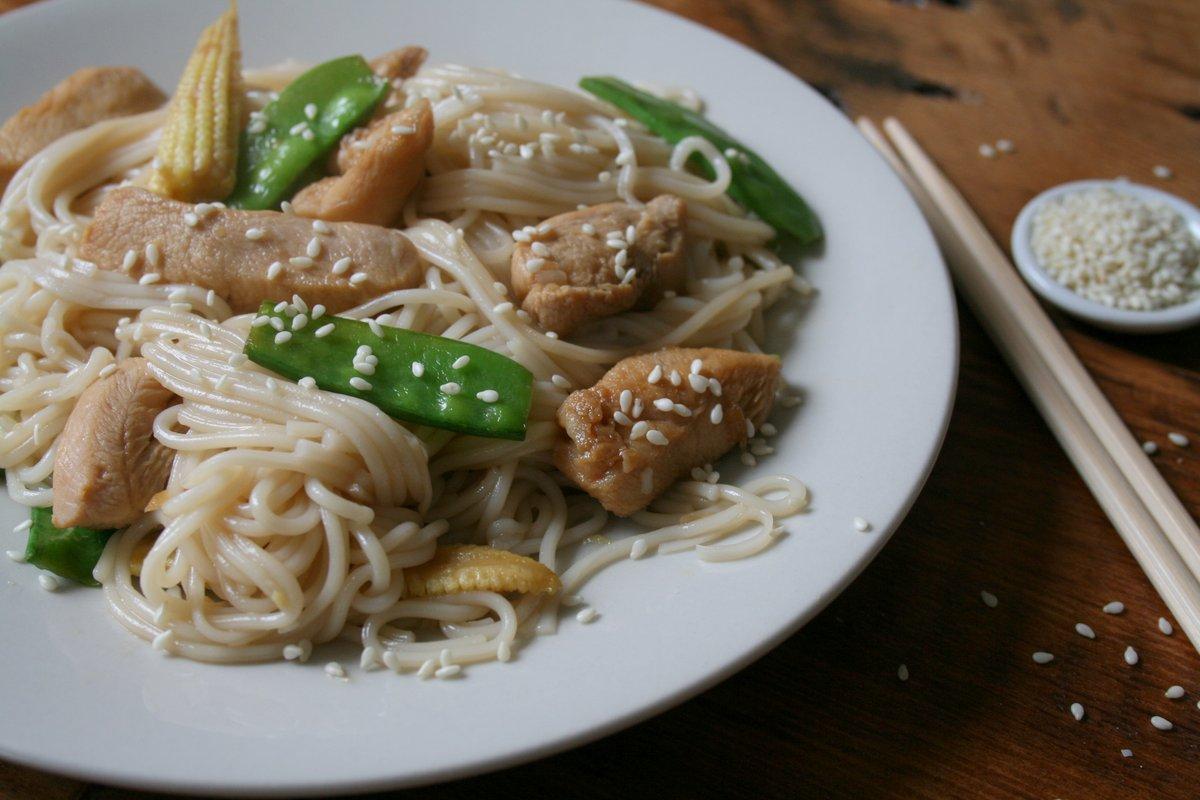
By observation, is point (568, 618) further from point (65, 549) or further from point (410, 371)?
point (65, 549)

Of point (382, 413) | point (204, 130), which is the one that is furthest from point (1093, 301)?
point (204, 130)

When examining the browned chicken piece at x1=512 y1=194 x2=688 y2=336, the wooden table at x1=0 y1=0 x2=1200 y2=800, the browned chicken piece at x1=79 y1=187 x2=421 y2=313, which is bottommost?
the wooden table at x1=0 y1=0 x2=1200 y2=800

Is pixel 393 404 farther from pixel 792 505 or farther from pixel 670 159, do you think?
pixel 670 159

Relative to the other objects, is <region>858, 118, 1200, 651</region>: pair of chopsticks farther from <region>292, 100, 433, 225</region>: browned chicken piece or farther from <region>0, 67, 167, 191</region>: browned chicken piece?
<region>0, 67, 167, 191</region>: browned chicken piece

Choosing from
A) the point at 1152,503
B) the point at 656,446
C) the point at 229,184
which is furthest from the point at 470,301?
the point at 1152,503

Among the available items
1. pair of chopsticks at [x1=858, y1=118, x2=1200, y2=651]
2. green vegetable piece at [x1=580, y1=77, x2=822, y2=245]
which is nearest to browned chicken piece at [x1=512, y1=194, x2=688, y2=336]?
green vegetable piece at [x1=580, y1=77, x2=822, y2=245]

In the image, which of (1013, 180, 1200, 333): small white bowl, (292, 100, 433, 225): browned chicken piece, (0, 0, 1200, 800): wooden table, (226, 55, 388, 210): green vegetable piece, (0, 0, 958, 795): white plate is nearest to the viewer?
Answer: (0, 0, 958, 795): white plate
